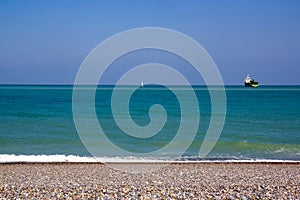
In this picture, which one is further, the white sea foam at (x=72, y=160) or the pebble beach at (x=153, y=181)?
the white sea foam at (x=72, y=160)

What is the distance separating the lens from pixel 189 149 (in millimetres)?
20375

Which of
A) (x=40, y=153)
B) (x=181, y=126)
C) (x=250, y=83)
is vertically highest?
(x=40, y=153)

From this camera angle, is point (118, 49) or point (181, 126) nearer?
point (118, 49)

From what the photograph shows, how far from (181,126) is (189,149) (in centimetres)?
1170

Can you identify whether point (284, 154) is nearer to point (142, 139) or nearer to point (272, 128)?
point (142, 139)

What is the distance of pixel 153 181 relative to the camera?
424 inches

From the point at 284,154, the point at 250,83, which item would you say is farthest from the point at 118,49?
the point at 250,83

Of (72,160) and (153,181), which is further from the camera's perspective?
(72,160)

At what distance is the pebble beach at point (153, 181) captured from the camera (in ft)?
28.2

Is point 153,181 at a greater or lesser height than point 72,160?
greater

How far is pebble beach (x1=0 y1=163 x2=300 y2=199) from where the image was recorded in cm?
861

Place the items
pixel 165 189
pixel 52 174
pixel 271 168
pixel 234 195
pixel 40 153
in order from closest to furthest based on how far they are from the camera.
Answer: pixel 234 195 < pixel 165 189 < pixel 52 174 < pixel 271 168 < pixel 40 153

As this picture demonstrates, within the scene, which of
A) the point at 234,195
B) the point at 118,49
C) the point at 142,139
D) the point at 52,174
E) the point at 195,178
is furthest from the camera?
the point at 142,139

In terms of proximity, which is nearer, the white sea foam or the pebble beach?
the pebble beach
